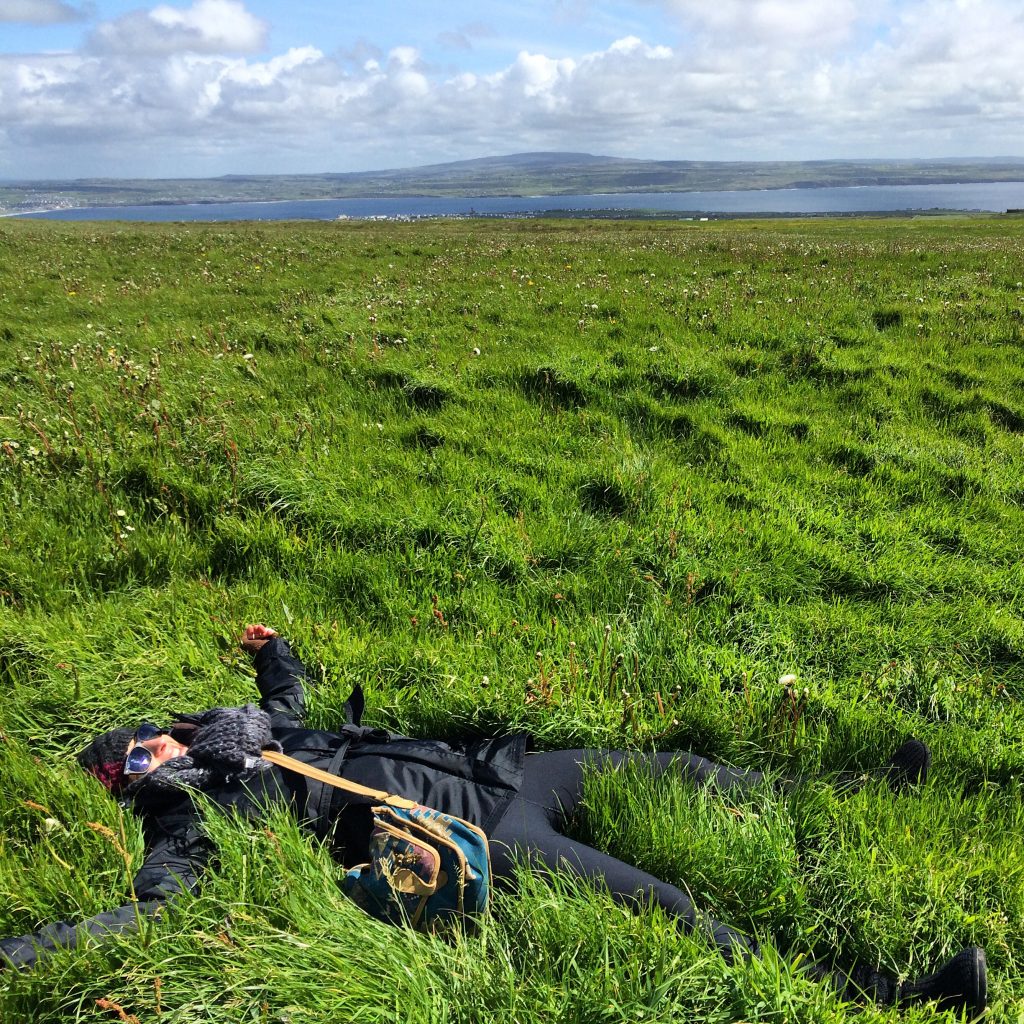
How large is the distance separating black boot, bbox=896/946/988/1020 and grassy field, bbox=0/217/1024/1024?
0.10m

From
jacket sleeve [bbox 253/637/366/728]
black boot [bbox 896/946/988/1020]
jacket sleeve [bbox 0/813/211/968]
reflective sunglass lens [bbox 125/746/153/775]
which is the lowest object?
black boot [bbox 896/946/988/1020]

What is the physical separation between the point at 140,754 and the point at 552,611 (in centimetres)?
270

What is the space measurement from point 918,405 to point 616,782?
7.45 metres

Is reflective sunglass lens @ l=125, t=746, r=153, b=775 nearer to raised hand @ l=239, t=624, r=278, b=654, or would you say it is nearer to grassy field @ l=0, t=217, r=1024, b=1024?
grassy field @ l=0, t=217, r=1024, b=1024

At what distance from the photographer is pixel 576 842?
110 inches

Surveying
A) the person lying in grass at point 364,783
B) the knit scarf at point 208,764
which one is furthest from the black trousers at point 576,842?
the knit scarf at point 208,764

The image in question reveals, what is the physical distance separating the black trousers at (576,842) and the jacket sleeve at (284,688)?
106 cm

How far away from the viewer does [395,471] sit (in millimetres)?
6391

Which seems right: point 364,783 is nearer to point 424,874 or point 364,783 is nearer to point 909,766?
point 424,874

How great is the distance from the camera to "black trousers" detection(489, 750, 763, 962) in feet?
8.20

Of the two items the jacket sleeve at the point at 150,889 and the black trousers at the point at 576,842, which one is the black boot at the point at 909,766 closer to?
the black trousers at the point at 576,842

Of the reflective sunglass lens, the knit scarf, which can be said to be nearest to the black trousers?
the knit scarf

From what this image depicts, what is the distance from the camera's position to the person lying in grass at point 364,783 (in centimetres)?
255

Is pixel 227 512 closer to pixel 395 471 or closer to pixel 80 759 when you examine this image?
pixel 395 471
